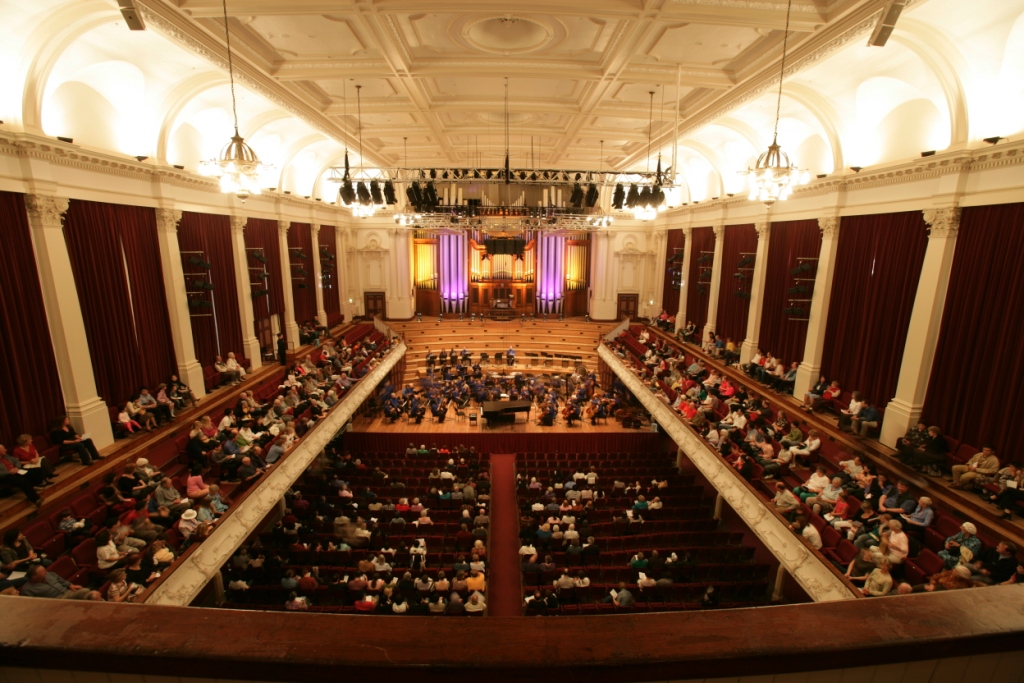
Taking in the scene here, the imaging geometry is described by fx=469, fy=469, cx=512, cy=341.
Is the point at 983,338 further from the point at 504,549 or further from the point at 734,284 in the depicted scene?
the point at 504,549

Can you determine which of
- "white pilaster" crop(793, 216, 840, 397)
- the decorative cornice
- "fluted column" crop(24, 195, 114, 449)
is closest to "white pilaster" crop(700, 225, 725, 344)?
"white pilaster" crop(793, 216, 840, 397)

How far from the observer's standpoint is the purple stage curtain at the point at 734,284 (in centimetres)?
1440

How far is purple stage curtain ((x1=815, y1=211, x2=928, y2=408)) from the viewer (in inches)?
348

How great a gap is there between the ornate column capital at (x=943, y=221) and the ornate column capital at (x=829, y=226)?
2.42 metres

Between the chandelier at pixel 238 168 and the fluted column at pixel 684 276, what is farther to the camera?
the fluted column at pixel 684 276

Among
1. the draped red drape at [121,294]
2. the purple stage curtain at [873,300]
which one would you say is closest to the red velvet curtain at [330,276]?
the draped red drape at [121,294]

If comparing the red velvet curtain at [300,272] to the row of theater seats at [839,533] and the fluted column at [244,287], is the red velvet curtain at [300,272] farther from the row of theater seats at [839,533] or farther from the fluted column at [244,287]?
the row of theater seats at [839,533]

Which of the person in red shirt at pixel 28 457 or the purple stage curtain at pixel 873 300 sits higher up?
the purple stage curtain at pixel 873 300

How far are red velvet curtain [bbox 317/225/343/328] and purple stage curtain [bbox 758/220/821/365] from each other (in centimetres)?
1584

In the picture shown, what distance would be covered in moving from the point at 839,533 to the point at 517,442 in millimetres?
8385

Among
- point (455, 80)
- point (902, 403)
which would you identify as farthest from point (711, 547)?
point (455, 80)

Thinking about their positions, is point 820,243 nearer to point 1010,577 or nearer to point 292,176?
point 1010,577

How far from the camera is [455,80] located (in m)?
9.52

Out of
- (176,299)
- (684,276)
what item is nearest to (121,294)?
(176,299)
